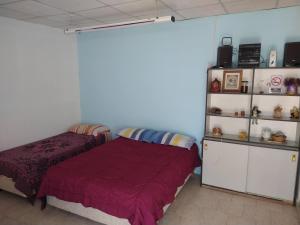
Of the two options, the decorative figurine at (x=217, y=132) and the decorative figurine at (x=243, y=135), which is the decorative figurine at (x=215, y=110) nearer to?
the decorative figurine at (x=217, y=132)

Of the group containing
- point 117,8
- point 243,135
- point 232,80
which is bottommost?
point 243,135

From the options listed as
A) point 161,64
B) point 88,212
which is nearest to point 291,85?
point 161,64

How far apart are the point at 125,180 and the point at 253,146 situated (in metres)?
1.74

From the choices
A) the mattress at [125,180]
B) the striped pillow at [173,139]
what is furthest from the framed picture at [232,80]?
the mattress at [125,180]

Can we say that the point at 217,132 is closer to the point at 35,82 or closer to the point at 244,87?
the point at 244,87

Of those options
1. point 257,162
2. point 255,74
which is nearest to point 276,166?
point 257,162

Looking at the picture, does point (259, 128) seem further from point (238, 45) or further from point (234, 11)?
point (234, 11)

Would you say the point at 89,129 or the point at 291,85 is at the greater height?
the point at 291,85

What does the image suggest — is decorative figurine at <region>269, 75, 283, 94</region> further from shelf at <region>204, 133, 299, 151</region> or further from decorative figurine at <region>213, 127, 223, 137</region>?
decorative figurine at <region>213, 127, 223, 137</region>

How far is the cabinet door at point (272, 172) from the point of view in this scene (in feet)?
9.07

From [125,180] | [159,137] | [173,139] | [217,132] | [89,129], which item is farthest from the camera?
[89,129]

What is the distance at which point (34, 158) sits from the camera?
115 inches

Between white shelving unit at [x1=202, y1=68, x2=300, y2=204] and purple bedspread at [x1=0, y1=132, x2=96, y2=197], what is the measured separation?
2.03 meters

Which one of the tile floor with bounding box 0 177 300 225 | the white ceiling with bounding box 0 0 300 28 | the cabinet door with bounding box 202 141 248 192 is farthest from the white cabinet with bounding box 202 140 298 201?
the white ceiling with bounding box 0 0 300 28
